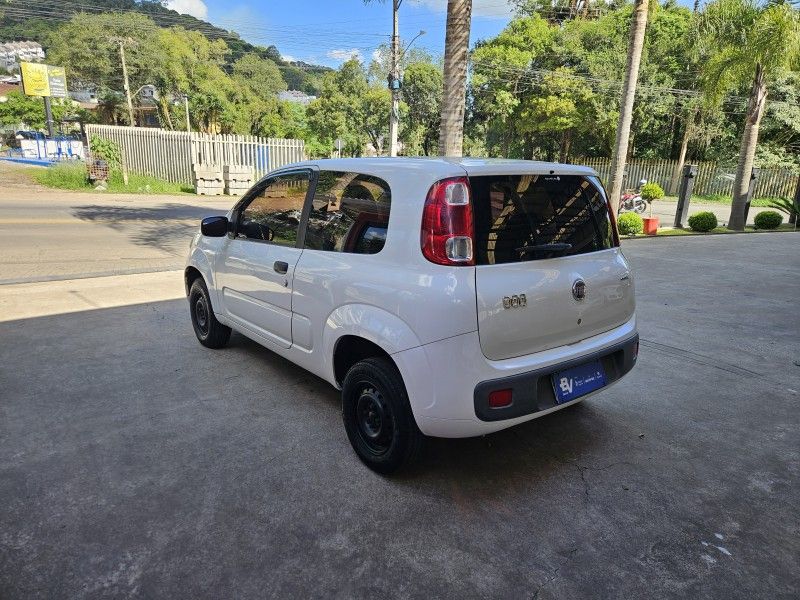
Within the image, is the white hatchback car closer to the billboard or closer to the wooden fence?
the wooden fence

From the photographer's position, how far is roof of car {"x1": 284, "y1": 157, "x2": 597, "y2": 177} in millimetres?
2557

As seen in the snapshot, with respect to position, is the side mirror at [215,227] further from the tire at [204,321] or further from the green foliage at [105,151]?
the green foliage at [105,151]

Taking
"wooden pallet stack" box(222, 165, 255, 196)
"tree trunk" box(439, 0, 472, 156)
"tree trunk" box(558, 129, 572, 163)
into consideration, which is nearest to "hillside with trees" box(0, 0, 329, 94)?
"tree trunk" box(558, 129, 572, 163)

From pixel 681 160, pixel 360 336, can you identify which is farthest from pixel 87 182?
pixel 681 160

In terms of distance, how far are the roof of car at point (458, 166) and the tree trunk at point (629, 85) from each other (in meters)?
10.0

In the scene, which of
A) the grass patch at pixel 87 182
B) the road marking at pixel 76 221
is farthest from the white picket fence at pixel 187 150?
the road marking at pixel 76 221

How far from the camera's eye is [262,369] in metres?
4.29

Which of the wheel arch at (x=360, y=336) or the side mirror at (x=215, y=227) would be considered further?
the side mirror at (x=215, y=227)

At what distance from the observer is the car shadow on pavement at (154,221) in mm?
10565

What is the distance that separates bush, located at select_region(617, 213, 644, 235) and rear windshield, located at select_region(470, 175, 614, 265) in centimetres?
1075

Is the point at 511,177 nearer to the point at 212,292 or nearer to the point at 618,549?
the point at 618,549

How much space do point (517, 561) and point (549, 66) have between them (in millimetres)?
33662

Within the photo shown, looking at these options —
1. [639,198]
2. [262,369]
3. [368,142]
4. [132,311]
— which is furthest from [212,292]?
[368,142]

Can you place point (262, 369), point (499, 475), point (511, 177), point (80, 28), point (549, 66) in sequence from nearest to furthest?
point (511, 177) → point (499, 475) → point (262, 369) → point (549, 66) → point (80, 28)
